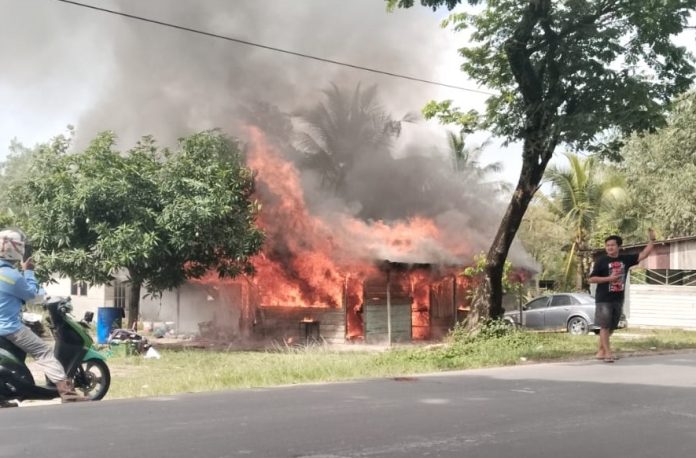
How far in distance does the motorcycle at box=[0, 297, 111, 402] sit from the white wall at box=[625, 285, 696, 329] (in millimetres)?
19706

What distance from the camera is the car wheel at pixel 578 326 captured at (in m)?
19.0

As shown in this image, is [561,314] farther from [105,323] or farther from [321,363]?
[105,323]

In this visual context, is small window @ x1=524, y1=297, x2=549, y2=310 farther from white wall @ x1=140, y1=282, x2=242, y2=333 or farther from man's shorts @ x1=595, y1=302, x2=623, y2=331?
man's shorts @ x1=595, y1=302, x2=623, y2=331

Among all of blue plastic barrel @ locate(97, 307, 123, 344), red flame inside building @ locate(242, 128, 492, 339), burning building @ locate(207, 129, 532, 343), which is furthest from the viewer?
burning building @ locate(207, 129, 532, 343)

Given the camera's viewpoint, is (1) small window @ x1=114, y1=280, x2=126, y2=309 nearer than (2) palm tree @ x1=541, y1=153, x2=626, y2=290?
Yes

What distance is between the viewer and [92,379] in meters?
6.70

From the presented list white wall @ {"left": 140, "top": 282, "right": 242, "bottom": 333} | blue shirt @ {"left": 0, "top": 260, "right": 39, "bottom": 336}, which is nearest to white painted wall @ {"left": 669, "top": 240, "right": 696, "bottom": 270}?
white wall @ {"left": 140, "top": 282, "right": 242, "bottom": 333}

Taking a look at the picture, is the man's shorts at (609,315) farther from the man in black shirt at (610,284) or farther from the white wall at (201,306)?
the white wall at (201,306)

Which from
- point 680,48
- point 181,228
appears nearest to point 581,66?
point 680,48

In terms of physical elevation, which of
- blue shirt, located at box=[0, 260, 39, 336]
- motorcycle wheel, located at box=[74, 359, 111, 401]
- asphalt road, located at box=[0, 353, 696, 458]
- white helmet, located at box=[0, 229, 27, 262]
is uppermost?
white helmet, located at box=[0, 229, 27, 262]

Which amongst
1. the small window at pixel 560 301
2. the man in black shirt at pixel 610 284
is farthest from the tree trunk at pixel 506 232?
the small window at pixel 560 301

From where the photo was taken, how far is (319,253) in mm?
16375

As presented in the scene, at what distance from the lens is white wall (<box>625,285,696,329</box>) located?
69.9 feet

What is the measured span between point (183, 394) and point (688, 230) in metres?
23.3
